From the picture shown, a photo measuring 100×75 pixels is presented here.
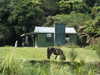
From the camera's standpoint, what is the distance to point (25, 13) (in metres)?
39.4

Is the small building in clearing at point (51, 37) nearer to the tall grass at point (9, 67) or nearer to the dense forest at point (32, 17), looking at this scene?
the dense forest at point (32, 17)

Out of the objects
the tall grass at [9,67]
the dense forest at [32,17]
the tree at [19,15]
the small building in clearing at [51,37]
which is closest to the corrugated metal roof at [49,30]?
the small building in clearing at [51,37]

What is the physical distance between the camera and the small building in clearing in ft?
118

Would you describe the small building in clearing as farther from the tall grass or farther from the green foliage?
the tall grass

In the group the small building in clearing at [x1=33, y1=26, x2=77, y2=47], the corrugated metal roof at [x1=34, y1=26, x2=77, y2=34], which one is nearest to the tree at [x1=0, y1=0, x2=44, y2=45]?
the corrugated metal roof at [x1=34, y1=26, x2=77, y2=34]

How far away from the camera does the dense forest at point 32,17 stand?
37044mm

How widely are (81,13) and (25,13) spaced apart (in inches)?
290

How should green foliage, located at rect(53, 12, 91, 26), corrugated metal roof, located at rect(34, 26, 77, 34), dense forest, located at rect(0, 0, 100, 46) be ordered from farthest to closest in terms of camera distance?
1. dense forest, located at rect(0, 0, 100, 46)
2. green foliage, located at rect(53, 12, 91, 26)
3. corrugated metal roof, located at rect(34, 26, 77, 34)

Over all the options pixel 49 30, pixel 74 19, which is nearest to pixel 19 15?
pixel 49 30

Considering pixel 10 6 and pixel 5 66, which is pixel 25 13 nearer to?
pixel 10 6

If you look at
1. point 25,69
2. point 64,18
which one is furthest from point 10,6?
point 25,69

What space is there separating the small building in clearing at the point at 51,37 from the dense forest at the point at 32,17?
1336 millimetres

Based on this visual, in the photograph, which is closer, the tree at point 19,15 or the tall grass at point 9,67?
the tall grass at point 9,67

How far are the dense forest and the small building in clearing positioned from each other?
1.34 meters
